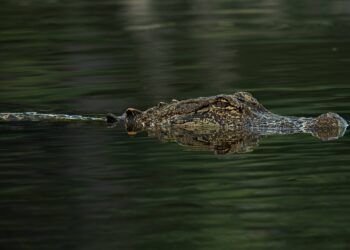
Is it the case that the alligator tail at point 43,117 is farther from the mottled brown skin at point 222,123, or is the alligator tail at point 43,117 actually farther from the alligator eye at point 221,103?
the alligator eye at point 221,103

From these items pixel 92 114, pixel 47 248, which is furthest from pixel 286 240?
pixel 92 114

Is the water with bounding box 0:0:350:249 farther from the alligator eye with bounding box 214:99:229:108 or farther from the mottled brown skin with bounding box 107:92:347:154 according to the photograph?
the alligator eye with bounding box 214:99:229:108

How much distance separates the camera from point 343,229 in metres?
8.62

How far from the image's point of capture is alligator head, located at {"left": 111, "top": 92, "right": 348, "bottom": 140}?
1293 cm

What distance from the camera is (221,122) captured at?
13547mm

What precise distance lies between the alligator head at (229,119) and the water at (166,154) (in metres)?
0.33

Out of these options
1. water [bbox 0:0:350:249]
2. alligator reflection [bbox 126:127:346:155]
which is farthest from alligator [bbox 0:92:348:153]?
water [bbox 0:0:350:249]

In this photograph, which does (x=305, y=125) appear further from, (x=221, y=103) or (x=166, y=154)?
(x=166, y=154)

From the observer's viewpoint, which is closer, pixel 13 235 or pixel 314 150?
pixel 13 235

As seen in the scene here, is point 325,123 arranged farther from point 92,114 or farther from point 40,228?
point 40,228

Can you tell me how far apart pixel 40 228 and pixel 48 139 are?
4.30m

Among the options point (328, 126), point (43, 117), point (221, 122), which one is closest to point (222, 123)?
point (221, 122)

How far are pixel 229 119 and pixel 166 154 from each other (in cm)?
162

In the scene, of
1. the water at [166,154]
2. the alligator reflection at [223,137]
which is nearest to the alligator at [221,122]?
the alligator reflection at [223,137]
